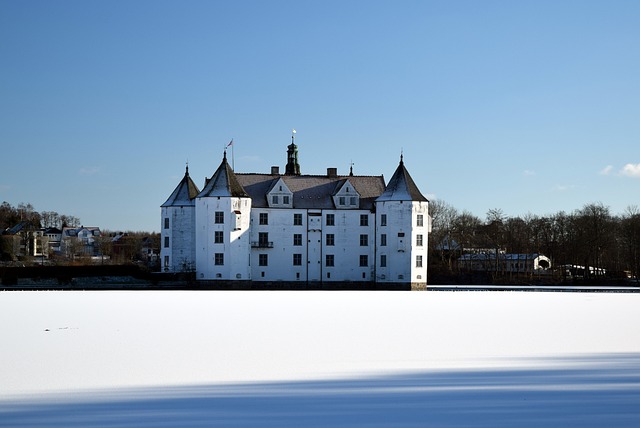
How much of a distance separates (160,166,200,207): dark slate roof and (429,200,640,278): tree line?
2939cm

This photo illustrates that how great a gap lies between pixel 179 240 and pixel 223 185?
6.73 meters

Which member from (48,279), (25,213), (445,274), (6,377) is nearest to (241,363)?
(6,377)

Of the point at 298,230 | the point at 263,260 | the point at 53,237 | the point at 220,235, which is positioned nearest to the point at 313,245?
the point at 298,230

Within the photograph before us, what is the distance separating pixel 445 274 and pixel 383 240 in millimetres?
17005

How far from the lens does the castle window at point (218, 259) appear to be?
59.4m

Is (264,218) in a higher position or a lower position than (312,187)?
lower

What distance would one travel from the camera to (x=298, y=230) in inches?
2484

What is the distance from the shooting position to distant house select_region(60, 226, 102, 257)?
131 meters

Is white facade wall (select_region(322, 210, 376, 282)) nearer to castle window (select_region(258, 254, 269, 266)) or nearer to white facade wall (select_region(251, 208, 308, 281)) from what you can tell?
white facade wall (select_region(251, 208, 308, 281))

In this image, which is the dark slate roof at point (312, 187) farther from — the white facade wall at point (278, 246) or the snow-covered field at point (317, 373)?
the snow-covered field at point (317, 373)

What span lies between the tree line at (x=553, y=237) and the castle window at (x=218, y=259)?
29.7 meters

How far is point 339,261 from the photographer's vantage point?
63.2 meters

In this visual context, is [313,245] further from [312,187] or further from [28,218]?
[28,218]

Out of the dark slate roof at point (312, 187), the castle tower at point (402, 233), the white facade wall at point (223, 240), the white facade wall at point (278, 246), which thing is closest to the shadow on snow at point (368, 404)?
the white facade wall at point (223, 240)
